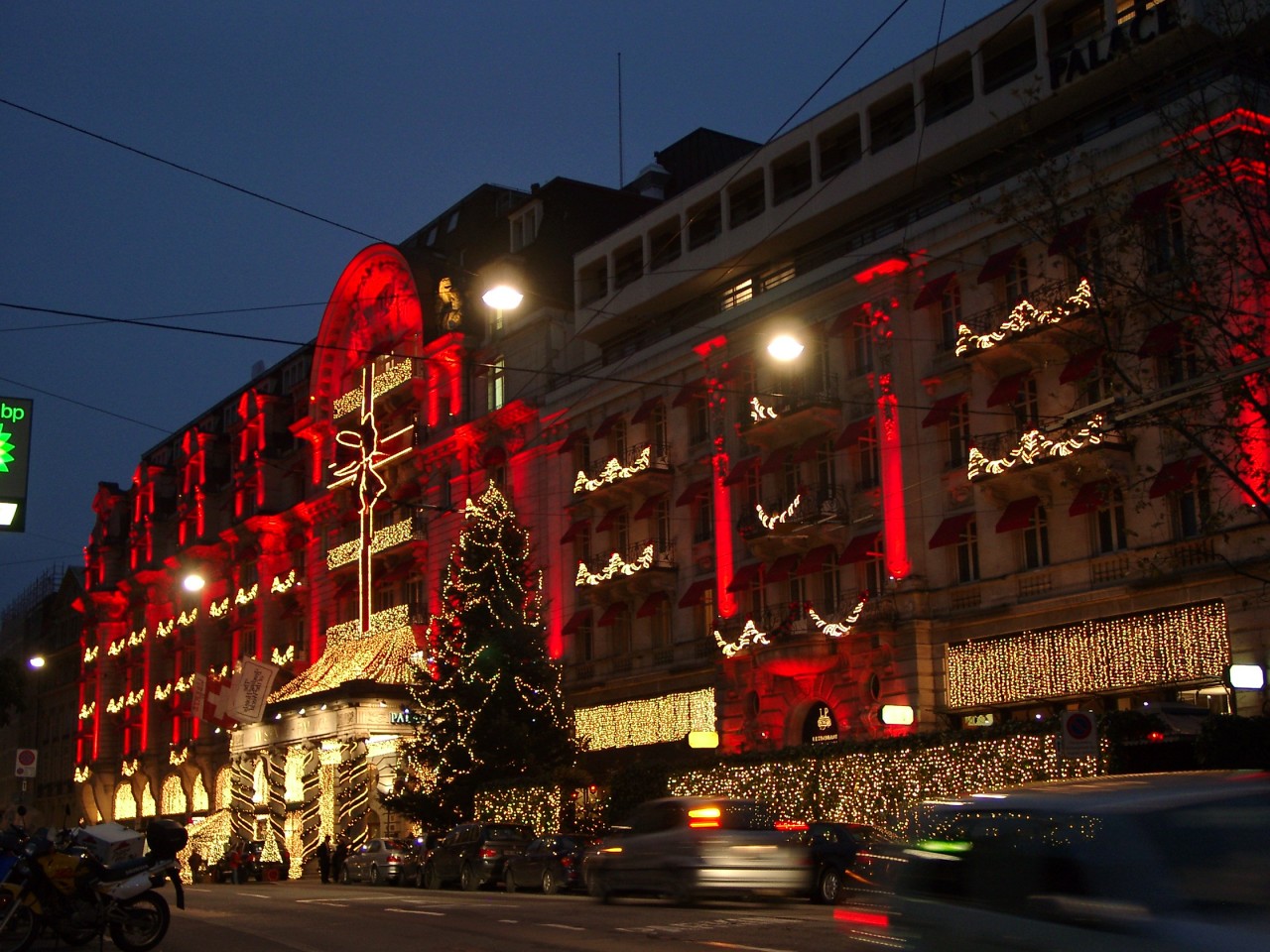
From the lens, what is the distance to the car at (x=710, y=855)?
904 inches

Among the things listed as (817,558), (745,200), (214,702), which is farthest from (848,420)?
(214,702)

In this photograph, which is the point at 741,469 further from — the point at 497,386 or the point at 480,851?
the point at 497,386

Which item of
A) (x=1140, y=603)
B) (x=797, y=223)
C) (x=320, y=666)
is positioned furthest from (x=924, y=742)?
(x=320, y=666)

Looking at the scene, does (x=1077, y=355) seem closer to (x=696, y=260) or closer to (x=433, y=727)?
(x=696, y=260)

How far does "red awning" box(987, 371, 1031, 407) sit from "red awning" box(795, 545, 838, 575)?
6588 mm

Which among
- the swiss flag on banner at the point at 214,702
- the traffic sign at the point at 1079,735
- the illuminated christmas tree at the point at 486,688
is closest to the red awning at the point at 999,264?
the traffic sign at the point at 1079,735

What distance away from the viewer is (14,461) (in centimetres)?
2109

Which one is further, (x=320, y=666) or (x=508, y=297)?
(x=320, y=666)

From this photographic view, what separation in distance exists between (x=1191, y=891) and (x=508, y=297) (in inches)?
772

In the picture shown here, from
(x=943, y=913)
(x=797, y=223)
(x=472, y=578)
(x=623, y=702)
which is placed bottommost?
(x=943, y=913)

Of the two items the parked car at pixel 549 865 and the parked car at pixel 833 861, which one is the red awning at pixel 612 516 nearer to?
the parked car at pixel 549 865

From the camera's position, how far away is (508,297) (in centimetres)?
2573

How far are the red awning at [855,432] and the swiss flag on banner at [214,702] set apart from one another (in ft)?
83.0

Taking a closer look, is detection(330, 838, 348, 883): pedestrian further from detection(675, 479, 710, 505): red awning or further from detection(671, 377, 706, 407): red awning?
detection(671, 377, 706, 407): red awning
